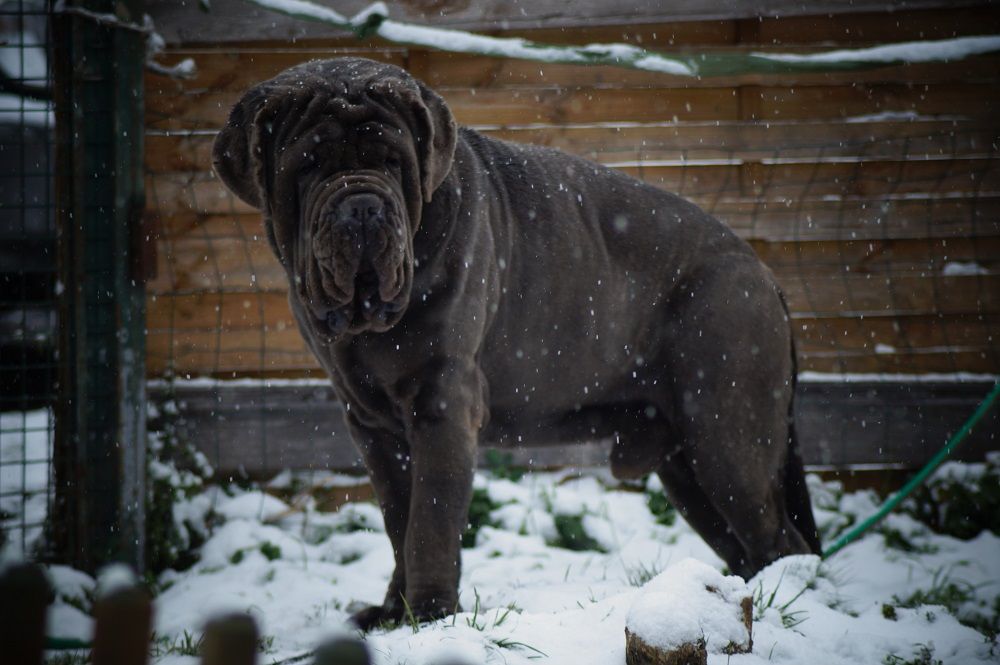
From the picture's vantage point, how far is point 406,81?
8.15 ft

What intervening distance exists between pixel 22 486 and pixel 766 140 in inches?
153

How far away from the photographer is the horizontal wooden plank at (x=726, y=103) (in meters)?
4.55

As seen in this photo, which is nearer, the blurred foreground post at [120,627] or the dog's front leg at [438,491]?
the blurred foreground post at [120,627]

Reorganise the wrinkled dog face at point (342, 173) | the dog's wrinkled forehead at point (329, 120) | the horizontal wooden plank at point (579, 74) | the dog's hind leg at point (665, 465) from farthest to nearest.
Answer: the horizontal wooden plank at point (579, 74)
the dog's hind leg at point (665, 465)
the dog's wrinkled forehead at point (329, 120)
the wrinkled dog face at point (342, 173)

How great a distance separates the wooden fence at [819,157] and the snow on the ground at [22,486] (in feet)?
2.95

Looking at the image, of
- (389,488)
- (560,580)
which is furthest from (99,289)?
(560,580)

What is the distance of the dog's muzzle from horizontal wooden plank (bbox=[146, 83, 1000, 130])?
239cm

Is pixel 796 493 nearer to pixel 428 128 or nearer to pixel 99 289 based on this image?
pixel 428 128

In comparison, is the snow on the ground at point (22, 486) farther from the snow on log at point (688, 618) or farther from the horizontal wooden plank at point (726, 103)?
the horizontal wooden plank at point (726, 103)

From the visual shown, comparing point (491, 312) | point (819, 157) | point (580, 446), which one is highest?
point (819, 157)

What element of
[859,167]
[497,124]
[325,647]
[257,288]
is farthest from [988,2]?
[325,647]

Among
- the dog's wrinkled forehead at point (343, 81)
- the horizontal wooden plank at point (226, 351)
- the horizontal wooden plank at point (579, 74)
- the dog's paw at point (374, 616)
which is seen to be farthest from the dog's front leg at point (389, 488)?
the horizontal wooden plank at point (579, 74)

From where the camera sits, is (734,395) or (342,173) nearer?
(342,173)

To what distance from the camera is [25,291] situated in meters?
3.77
